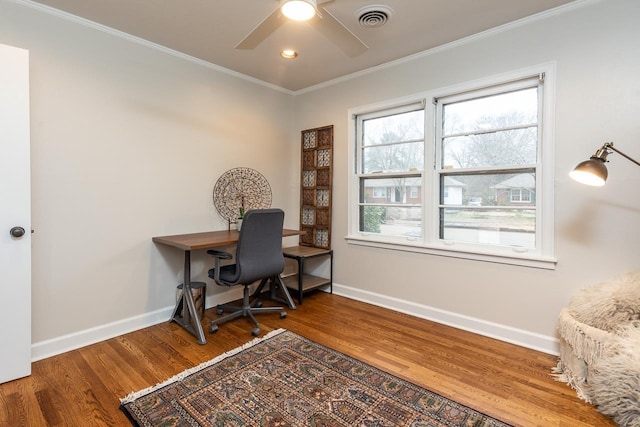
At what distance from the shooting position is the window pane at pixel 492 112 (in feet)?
8.25

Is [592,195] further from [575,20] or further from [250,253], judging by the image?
[250,253]

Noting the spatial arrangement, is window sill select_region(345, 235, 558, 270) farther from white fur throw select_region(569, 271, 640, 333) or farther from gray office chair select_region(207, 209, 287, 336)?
gray office chair select_region(207, 209, 287, 336)

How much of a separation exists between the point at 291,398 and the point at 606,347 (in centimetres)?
173

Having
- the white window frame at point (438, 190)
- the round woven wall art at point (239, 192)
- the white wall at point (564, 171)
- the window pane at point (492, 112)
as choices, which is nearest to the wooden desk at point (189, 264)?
the round woven wall art at point (239, 192)

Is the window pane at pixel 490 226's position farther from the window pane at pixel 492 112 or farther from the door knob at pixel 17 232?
A: the door knob at pixel 17 232

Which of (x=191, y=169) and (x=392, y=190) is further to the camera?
(x=392, y=190)

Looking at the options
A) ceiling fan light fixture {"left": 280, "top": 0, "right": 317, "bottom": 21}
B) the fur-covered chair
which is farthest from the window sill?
ceiling fan light fixture {"left": 280, "top": 0, "right": 317, "bottom": 21}

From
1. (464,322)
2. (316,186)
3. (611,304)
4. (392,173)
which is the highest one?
(392,173)

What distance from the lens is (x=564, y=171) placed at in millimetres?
2307

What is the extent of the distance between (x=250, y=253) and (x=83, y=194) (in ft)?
4.34

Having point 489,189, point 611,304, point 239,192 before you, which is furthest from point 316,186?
point 611,304

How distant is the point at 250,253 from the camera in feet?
8.59

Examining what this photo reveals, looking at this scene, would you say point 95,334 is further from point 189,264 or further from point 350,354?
point 350,354

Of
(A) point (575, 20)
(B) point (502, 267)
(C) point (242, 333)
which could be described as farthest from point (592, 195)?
(C) point (242, 333)
